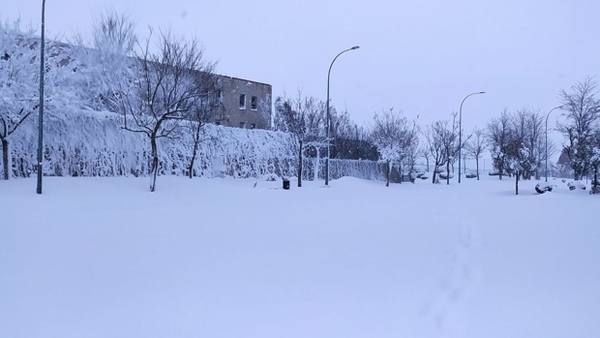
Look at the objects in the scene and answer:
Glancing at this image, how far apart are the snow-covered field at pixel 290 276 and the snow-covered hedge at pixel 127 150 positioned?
7867 mm

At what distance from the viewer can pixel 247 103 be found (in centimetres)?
4519

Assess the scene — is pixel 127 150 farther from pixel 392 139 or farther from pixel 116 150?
pixel 392 139

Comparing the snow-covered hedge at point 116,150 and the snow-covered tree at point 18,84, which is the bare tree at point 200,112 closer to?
the snow-covered hedge at point 116,150

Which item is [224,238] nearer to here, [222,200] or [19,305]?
[19,305]

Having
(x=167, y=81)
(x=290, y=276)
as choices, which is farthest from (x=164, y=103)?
(x=290, y=276)

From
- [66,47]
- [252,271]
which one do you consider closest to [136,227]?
[252,271]

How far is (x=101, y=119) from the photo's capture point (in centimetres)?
2375

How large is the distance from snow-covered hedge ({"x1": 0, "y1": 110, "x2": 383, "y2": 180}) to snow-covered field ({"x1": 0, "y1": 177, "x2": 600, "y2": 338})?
25.8ft

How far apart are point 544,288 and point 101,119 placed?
21.6 metres

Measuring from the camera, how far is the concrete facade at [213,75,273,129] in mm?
42781

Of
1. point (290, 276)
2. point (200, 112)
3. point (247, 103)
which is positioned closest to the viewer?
point (290, 276)

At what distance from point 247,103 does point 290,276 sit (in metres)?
38.9

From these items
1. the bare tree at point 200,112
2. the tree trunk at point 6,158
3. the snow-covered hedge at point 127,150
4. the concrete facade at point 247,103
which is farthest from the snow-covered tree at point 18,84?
the concrete facade at point 247,103

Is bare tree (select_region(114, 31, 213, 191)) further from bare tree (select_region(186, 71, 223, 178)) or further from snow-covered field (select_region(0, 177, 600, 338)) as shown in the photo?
snow-covered field (select_region(0, 177, 600, 338))
